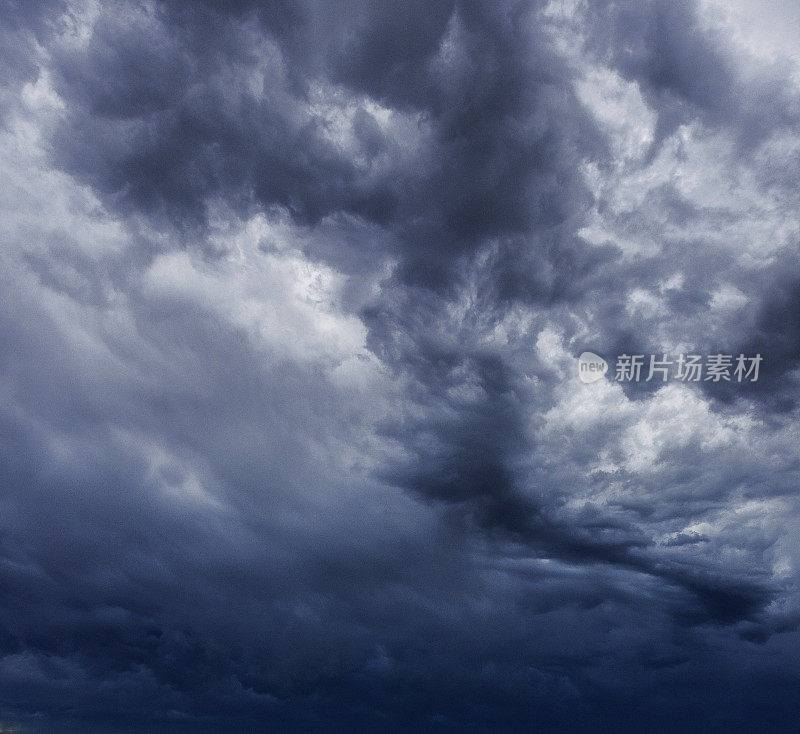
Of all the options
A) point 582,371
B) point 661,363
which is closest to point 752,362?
point 661,363

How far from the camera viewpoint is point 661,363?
5419 cm

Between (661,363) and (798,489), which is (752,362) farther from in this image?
(798,489)

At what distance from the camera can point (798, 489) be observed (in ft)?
250

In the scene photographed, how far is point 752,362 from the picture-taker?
192 ft

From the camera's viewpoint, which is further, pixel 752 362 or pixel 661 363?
pixel 752 362

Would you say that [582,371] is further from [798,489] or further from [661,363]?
[798,489]

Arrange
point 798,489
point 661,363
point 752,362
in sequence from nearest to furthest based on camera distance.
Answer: point 661,363 < point 752,362 < point 798,489

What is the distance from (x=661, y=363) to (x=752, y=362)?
10884 millimetres

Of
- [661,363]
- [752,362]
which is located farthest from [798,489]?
[661,363]

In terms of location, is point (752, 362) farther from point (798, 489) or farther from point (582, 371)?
point (798, 489)

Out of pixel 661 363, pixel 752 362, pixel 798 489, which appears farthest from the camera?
pixel 798 489

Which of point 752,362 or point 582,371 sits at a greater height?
point 752,362

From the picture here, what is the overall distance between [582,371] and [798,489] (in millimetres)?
39688

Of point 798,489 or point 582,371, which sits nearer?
point 582,371
